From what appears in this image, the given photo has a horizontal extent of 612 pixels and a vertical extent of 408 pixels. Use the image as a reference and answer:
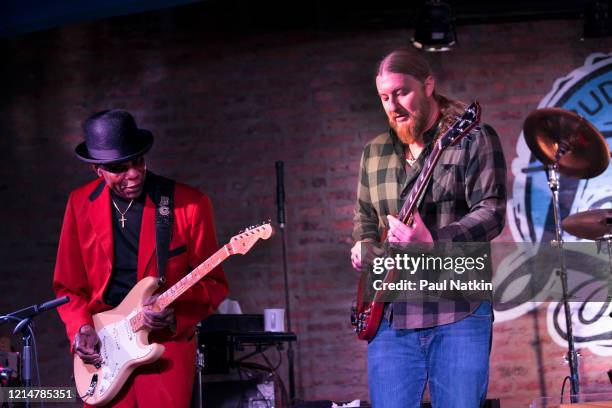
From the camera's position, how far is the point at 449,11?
6.95m

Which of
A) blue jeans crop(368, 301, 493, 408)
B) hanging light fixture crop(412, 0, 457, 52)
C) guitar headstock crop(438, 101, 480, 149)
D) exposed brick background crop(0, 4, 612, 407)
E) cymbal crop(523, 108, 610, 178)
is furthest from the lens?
exposed brick background crop(0, 4, 612, 407)

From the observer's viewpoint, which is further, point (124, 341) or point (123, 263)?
point (123, 263)

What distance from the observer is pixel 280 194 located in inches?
281

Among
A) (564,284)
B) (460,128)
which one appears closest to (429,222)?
(460,128)

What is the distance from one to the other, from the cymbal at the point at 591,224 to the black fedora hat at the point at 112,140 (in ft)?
10.2

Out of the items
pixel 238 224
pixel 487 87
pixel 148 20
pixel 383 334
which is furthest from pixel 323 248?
pixel 383 334

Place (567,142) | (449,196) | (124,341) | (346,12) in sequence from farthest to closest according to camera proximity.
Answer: (346,12) < (567,142) < (124,341) < (449,196)

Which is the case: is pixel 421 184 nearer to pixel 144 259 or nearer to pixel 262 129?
pixel 144 259

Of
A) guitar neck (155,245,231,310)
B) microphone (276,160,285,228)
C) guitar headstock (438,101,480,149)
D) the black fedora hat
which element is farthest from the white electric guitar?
microphone (276,160,285,228)

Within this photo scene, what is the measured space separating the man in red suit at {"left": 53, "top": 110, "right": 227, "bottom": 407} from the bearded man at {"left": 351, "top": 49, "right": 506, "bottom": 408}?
108cm

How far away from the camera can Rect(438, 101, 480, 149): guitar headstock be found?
3.20 m

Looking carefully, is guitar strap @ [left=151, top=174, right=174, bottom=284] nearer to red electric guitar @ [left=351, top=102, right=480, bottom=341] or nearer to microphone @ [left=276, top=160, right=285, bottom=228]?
red electric guitar @ [left=351, top=102, right=480, bottom=341]

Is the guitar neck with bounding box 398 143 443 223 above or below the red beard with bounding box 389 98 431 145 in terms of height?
below

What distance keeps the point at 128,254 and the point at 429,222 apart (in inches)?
62.6
